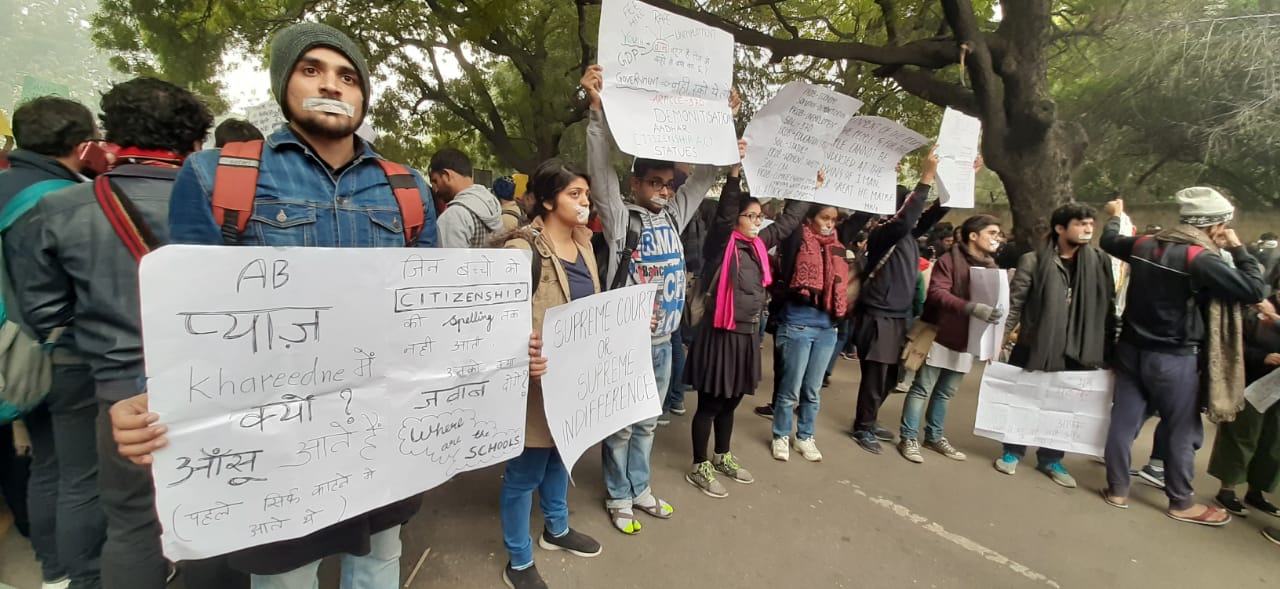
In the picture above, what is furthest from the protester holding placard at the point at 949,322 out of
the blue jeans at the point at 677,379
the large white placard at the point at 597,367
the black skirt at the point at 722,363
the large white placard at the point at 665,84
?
the large white placard at the point at 597,367

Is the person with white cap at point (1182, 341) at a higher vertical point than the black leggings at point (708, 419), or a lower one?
higher

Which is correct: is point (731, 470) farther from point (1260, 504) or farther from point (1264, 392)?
point (1260, 504)

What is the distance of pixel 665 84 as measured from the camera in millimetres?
2523

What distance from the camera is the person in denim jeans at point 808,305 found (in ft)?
11.7

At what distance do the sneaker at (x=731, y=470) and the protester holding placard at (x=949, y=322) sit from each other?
1374 mm

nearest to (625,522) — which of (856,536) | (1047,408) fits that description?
(856,536)

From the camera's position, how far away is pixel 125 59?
10.1 m

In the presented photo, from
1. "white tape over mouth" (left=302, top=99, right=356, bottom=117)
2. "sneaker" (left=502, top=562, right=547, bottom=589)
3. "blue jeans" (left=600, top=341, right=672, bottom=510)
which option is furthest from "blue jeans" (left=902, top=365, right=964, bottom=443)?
"white tape over mouth" (left=302, top=99, right=356, bottom=117)

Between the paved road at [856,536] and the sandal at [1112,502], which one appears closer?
the paved road at [856,536]

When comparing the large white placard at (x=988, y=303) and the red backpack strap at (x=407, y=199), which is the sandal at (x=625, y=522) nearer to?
the red backpack strap at (x=407, y=199)

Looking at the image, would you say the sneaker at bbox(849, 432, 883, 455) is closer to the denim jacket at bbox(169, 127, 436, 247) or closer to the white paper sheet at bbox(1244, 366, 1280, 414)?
the white paper sheet at bbox(1244, 366, 1280, 414)

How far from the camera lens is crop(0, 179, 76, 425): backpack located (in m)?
1.77

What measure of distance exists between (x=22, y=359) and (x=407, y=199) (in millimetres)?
1522

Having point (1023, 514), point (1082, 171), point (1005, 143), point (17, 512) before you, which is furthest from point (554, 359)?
point (1082, 171)
